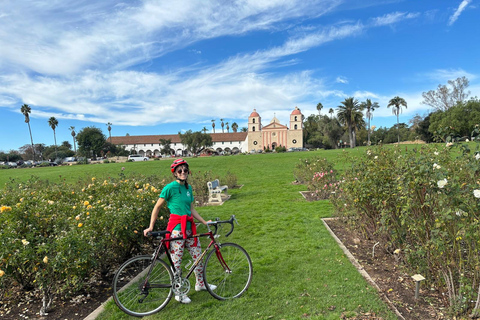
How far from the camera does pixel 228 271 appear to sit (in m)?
3.79

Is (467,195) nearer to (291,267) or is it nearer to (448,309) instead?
(448,309)

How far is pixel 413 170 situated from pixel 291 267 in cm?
227

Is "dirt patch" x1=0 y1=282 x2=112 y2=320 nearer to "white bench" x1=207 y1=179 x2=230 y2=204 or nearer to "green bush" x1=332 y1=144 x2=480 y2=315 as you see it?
"green bush" x1=332 y1=144 x2=480 y2=315

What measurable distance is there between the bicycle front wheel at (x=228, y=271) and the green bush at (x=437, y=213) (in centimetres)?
204

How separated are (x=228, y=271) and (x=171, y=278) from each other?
2.53 feet

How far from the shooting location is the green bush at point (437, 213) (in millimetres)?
2754

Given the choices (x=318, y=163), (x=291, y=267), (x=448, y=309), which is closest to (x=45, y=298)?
(x=291, y=267)

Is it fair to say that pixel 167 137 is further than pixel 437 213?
Yes

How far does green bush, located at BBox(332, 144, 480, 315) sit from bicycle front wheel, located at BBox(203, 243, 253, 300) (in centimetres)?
204

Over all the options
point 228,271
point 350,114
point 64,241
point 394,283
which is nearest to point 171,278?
point 228,271

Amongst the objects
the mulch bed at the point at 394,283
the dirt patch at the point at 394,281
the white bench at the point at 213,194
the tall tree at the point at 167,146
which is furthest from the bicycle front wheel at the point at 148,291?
the tall tree at the point at 167,146

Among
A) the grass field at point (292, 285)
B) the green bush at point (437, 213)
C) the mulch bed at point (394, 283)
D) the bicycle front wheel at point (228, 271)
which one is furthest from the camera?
the bicycle front wheel at point (228, 271)

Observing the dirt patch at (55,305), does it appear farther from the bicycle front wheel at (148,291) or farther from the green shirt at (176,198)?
the green shirt at (176,198)

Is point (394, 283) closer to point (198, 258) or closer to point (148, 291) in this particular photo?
point (198, 258)
